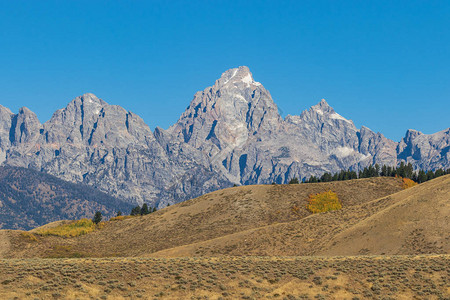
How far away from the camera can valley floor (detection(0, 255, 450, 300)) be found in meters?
43.3

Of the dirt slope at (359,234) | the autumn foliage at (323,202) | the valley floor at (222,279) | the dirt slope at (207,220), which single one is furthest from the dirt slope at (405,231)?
the autumn foliage at (323,202)

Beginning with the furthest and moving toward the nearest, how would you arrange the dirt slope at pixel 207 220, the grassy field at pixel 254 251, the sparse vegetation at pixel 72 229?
the sparse vegetation at pixel 72 229 < the dirt slope at pixel 207 220 < the grassy field at pixel 254 251

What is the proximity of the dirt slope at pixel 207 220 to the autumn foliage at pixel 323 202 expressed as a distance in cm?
178

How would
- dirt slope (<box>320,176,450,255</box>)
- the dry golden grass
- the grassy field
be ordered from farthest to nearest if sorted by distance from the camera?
the dry golden grass < dirt slope (<box>320,176,450,255</box>) < the grassy field

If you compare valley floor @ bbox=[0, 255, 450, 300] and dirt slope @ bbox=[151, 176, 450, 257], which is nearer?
valley floor @ bbox=[0, 255, 450, 300]

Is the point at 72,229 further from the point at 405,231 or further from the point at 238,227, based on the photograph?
the point at 405,231

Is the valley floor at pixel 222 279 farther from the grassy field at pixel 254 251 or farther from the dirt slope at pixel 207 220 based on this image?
the dirt slope at pixel 207 220

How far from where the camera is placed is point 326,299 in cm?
4456

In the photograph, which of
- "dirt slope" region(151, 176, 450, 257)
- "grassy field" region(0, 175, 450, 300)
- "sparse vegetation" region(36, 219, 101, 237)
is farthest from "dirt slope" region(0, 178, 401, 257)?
"dirt slope" region(151, 176, 450, 257)

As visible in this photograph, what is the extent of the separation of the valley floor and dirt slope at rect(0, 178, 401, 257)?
41.3 m

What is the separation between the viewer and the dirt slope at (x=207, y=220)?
108 metres

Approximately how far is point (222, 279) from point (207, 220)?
73567mm

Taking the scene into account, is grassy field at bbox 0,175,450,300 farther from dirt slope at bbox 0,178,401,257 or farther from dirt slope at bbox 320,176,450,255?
dirt slope at bbox 0,178,401,257

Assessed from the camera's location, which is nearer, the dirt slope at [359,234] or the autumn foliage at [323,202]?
the dirt slope at [359,234]
